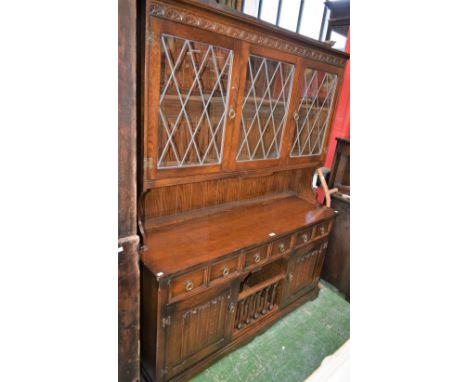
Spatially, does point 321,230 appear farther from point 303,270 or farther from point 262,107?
point 262,107

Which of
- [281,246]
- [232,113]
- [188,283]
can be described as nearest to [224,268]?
[188,283]

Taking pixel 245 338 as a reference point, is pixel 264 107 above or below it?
above

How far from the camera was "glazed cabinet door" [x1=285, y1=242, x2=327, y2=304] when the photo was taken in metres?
2.00

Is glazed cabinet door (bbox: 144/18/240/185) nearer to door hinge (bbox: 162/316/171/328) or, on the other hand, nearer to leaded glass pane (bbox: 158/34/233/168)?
leaded glass pane (bbox: 158/34/233/168)

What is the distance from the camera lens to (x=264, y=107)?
1678 millimetres

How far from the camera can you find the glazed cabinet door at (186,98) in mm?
1191

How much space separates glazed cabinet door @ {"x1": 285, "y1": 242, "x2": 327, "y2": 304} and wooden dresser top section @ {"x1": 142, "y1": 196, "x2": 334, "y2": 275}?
251mm

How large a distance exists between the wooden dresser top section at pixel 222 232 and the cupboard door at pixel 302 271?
0.26 metres

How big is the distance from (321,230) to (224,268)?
2.93ft

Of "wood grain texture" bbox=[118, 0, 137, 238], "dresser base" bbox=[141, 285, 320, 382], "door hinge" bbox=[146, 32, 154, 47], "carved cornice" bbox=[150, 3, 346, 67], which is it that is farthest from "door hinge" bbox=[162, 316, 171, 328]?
"carved cornice" bbox=[150, 3, 346, 67]

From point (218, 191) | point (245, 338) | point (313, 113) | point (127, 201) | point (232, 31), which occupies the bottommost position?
point (245, 338)

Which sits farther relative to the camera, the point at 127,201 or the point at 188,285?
the point at 188,285
